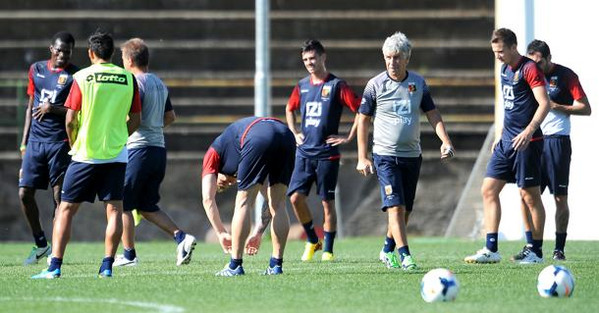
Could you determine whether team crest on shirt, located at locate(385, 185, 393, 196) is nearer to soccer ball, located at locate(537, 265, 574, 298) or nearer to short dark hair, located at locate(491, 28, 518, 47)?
short dark hair, located at locate(491, 28, 518, 47)

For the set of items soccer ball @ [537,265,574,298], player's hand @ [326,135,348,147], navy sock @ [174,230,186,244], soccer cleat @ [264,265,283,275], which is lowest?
navy sock @ [174,230,186,244]

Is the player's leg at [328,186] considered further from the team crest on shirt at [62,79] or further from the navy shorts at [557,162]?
the team crest on shirt at [62,79]

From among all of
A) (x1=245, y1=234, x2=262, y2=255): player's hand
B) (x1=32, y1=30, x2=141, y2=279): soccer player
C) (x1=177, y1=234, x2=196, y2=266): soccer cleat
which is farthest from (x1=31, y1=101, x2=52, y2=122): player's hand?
(x1=245, y1=234, x2=262, y2=255): player's hand

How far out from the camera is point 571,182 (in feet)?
62.5

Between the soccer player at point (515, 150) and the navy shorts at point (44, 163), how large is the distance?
4.40 m

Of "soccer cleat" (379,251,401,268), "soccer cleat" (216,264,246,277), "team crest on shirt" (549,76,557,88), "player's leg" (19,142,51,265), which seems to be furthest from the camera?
"team crest on shirt" (549,76,557,88)

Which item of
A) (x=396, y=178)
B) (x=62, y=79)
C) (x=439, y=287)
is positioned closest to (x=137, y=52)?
(x=62, y=79)

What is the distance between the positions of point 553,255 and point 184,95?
10.9 metres

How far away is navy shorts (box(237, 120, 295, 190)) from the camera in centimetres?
1098

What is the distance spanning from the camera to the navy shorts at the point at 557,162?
1427 centimetres

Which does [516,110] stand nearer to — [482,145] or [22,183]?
[22,183]

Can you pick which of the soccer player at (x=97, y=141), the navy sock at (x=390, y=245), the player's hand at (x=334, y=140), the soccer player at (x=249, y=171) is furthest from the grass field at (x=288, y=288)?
the player's hand at (x=334, y=140)

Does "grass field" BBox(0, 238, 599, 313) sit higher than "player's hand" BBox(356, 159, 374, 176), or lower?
lower

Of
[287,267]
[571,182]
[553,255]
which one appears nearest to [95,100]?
[287,267]
